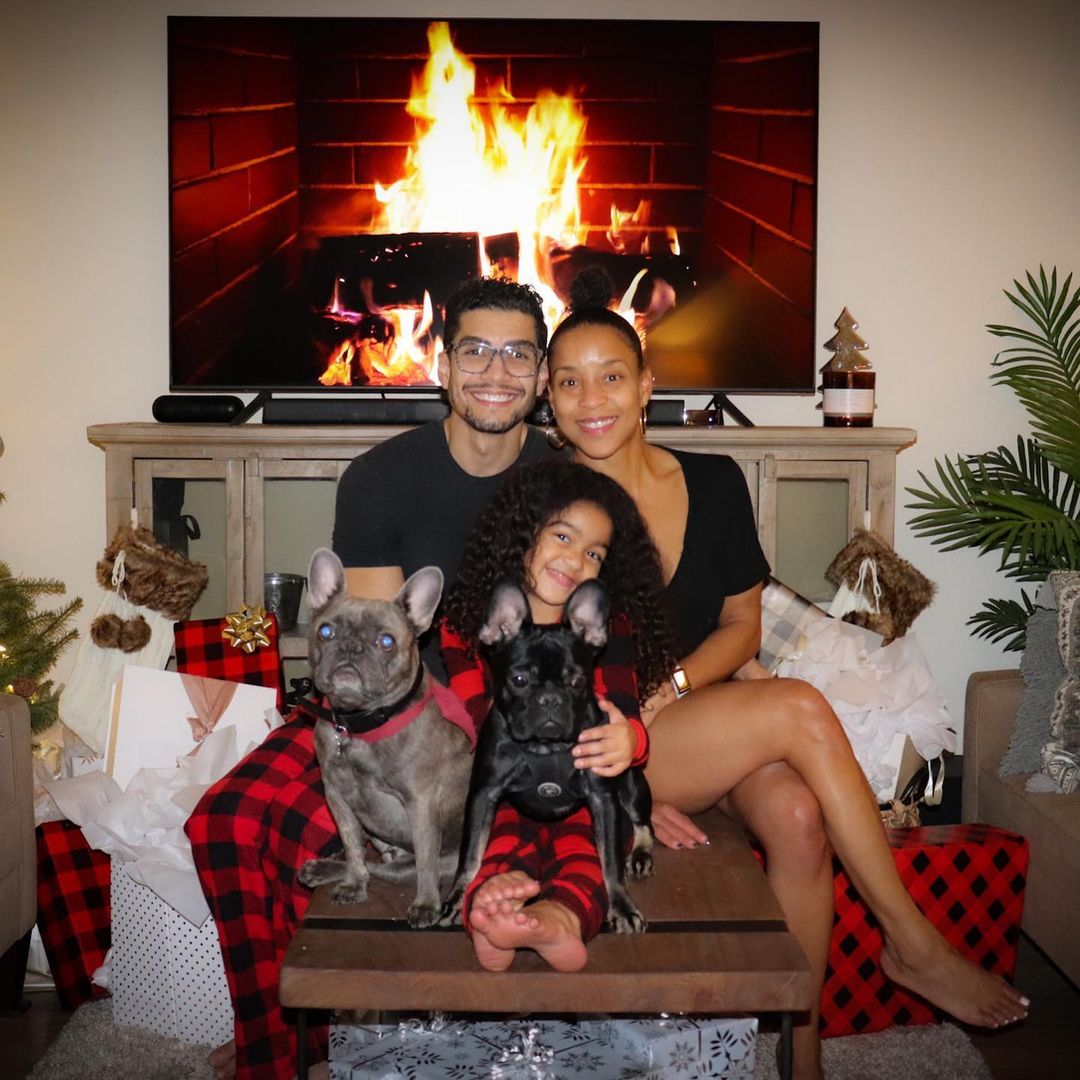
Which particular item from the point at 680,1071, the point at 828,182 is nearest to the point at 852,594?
the point at 828,182

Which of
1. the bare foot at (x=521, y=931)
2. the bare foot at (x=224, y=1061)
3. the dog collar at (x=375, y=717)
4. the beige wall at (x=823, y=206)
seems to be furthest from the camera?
the beige wall at (x=823, y=206)

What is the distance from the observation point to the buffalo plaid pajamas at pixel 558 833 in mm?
1515

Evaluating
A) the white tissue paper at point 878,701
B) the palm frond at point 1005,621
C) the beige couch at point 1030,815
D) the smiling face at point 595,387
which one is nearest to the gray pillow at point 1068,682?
the beige couch at point 1030,815

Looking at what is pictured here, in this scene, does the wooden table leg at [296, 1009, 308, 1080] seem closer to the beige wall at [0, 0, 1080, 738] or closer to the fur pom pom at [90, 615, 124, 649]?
the fur pom pom at [90, 615, 124, 649]

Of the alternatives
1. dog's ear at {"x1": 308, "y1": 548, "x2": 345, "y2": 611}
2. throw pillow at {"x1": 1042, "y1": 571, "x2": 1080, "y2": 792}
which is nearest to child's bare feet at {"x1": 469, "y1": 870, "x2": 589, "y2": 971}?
dog's ear at {"x1": 308, "y1": 548, "x2": 345, "y2": 611}

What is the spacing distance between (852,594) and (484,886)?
6.36 ft

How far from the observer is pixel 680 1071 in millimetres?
1678

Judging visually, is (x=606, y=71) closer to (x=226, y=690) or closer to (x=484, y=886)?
(x=226, y=690)

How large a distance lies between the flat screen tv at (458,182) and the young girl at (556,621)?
1639 millimetres

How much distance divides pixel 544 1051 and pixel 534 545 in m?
0.81

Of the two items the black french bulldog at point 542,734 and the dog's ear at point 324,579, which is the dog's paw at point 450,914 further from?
the dog's ear at point 324,579

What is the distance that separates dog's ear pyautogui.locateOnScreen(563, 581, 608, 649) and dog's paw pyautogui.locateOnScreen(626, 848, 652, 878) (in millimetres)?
371

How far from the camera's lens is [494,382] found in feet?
7.29

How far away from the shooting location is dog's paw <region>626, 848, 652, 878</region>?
1.73 m
